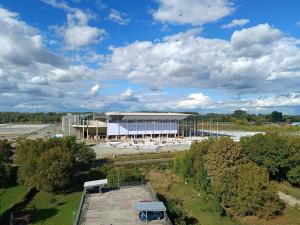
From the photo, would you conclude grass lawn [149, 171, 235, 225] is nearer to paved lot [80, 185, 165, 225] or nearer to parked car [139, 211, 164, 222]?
paved lot [80, 185, 165, 225]

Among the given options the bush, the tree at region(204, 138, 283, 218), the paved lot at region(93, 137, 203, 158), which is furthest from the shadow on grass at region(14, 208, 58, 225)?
the paved lot at region(93, 137, 203, 158)

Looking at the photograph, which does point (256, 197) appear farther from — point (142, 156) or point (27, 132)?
point (27, 132)

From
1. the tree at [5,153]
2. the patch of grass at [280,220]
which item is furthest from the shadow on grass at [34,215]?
the patch of grass at [280,220]

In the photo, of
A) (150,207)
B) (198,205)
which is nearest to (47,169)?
(198,205)

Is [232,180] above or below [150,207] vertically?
above

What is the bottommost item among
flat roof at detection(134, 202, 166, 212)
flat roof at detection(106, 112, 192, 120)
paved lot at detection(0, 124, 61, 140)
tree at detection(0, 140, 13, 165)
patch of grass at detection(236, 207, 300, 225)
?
patch of grass at detection(236, 207, 300, 225)

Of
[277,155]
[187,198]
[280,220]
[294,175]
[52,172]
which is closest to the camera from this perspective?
[280,220]

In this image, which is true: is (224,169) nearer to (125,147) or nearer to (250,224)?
(250,224)
